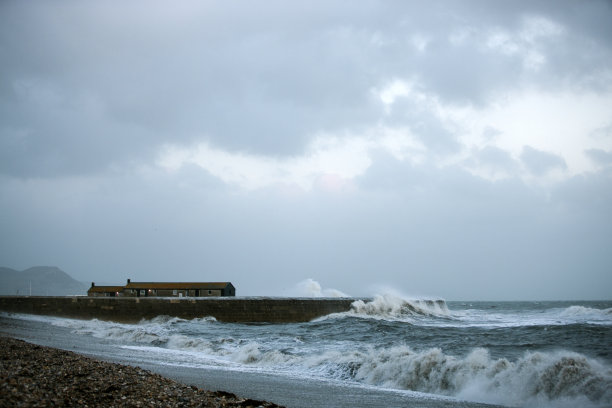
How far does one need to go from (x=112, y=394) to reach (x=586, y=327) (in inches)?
758

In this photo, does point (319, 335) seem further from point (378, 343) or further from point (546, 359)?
point (546, 359)

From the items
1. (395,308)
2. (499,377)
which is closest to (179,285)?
(395,308)

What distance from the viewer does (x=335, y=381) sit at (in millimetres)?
11234

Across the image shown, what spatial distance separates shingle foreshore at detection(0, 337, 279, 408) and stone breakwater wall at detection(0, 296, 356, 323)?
75.7 ft

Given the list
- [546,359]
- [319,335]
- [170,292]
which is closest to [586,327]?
[319,335]

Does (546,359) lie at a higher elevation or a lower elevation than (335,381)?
higher

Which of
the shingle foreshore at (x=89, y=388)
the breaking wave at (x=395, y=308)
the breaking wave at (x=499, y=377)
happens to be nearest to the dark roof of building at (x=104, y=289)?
the breaking wave at (x=395, y=308)

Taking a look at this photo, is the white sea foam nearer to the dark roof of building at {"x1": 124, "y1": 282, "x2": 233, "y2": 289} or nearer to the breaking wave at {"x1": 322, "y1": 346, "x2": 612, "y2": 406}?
the breaking wave at {"x1": 322, "y1": 346, "x2": 612, "y2": 406}

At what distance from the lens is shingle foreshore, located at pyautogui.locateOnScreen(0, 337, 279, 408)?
6117 millimetres

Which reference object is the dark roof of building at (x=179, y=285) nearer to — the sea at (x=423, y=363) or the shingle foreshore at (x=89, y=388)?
the sea at (x=423, y=363)

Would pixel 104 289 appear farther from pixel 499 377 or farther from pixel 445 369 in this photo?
pixel 499 377

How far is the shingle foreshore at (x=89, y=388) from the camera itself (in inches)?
241

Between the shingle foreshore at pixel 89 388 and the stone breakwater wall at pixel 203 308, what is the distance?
2306cm

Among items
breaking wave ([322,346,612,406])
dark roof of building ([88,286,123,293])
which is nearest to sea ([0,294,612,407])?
breaking wave ([322,346,612,406])
